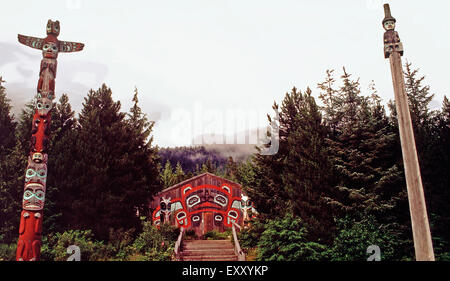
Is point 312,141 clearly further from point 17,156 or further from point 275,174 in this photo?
point 17,156

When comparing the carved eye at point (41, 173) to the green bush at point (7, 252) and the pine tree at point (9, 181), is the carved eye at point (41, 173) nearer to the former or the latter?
the green bush at point (7, 252)

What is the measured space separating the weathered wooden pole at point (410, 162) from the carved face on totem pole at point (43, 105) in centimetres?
1324

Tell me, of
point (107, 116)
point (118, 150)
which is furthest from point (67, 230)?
point (107, 116)

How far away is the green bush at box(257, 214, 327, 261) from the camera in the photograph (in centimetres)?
1405

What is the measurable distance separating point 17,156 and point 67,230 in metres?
5.65

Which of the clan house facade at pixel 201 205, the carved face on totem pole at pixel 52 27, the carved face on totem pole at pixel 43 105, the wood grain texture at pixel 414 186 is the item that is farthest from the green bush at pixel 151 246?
the wood grain texture at pixel 414 186

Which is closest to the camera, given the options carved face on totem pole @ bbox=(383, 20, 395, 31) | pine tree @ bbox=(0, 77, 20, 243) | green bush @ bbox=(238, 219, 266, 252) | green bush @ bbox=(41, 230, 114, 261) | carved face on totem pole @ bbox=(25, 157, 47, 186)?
carved face on totem pole @ bbox=(383, 20, 395, 31)

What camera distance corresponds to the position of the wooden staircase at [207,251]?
17.8 meters

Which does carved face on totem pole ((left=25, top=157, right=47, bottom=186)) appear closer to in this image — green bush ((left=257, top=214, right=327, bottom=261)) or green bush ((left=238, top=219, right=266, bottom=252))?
green bush ((left=257, top=214, right=327, bottom=261))

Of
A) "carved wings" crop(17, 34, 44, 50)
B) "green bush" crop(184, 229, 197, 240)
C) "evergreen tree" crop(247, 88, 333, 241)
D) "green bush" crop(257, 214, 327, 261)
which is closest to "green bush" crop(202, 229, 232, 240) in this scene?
"green bush" crop(184, 229, 197, 240)

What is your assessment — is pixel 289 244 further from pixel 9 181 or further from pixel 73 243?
pixel 9 181

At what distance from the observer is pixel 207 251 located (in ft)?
62.1

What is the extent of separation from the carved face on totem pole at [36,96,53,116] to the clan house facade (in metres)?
14.6

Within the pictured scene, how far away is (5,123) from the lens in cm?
2019
